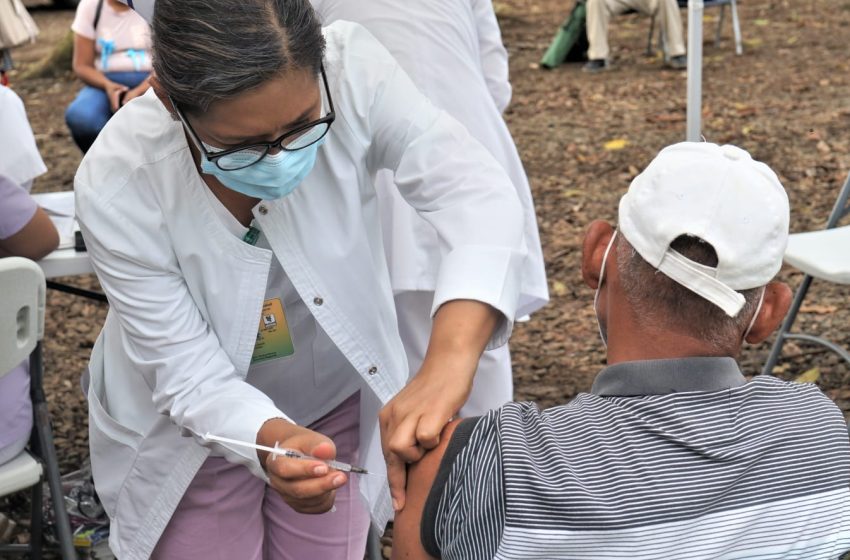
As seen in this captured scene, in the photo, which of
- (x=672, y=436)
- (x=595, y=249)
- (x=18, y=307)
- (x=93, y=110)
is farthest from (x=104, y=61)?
(x=672, y=436)

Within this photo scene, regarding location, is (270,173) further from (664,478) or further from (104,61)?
(104,61)

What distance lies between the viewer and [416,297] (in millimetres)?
2717

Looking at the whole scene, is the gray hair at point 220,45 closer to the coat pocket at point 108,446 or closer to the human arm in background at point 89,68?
the coat pocket at point 108,446

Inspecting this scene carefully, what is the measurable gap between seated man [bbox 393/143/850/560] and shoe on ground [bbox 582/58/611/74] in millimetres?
7752

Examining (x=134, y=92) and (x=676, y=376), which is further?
(x=134, y=92)

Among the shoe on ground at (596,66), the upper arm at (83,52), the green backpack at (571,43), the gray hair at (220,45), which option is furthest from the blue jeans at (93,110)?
the green backpack at (571,43)

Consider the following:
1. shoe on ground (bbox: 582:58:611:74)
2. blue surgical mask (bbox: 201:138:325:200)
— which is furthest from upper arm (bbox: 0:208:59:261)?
→ shoe on ground (bbox: 582:58:611:74)

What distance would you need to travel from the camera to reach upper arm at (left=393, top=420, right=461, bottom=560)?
157 cm

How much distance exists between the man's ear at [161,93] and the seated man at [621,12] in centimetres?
760

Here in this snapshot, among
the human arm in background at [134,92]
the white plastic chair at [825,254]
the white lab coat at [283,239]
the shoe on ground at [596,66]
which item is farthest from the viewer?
the shoe on ground at [596,66]

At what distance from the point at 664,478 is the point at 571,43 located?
842 cm

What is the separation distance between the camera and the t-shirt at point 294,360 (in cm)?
205

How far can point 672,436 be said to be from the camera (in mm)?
1440

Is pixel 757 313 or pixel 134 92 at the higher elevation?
pixel 757 313
